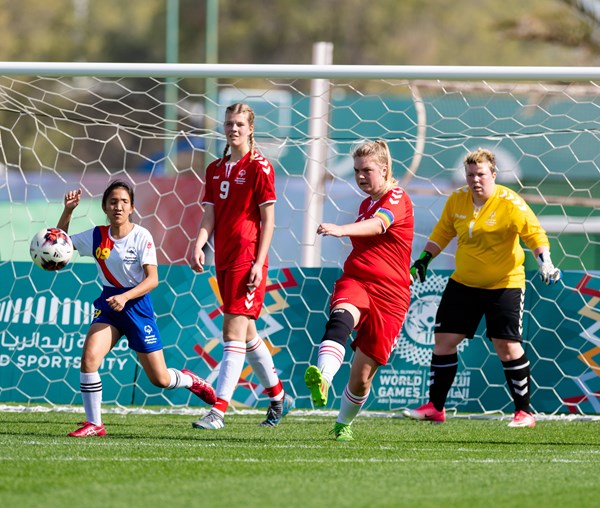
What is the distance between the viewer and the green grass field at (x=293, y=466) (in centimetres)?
457

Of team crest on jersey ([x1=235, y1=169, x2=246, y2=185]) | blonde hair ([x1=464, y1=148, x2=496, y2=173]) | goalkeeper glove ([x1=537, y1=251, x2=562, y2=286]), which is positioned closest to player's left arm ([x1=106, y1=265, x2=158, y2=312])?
team crest on jersey ([x1=235, y1=169, x2=246, y2=185])

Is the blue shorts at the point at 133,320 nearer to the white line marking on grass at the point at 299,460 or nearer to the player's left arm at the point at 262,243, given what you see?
the player's left arm at the point at 262,243

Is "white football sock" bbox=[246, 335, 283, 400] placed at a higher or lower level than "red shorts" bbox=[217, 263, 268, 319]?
lower

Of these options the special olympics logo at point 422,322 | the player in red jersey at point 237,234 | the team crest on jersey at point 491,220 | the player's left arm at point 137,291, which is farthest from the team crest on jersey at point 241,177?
A: the special olympics logo at point 422,322

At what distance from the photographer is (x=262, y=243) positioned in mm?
6895

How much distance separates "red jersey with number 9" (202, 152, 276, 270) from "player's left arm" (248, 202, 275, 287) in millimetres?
54

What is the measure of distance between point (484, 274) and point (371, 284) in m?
1.49

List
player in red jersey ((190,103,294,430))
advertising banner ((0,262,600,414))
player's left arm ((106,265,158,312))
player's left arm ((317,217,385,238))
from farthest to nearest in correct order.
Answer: advertising banner ((0,262,600,414)) < player in red jersey ((190,103,294,430)) < player's left arm ((106,265,158,312)) < player's left arm ((317,217,385,238))

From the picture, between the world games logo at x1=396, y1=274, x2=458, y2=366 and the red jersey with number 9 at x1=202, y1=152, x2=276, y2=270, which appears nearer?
the red jersey with number 9 at x1=202, y1=152, x2=276, y2=270

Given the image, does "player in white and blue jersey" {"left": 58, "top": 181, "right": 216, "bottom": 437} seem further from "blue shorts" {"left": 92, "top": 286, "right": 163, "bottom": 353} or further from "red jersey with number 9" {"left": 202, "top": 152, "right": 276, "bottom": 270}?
"red jersey with number 9" {"left": 202, "top": 152, "right": 276, "bottom": 270}

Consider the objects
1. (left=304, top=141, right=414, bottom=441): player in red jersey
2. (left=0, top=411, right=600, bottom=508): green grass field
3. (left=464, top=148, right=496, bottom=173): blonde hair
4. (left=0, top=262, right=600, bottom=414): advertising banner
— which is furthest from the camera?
(left=0, top=262, right=600, bottom=414): advertising banner

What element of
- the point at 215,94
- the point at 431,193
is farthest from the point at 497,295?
the point at 215,94

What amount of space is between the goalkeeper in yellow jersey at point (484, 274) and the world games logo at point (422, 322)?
911 millimetres

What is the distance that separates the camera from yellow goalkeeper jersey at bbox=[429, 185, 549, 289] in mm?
7453
